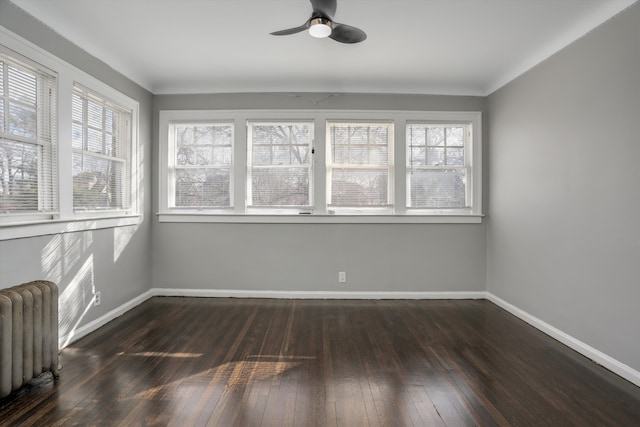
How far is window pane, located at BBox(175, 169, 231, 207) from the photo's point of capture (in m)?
4.13

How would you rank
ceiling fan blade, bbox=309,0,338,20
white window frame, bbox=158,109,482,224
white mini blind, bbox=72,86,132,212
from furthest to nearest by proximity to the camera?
1. white window frame, bbox=158,109,482,224
2. white mini blind, bbox=72,86,132,212
3. ceiling fan blade, bbox=309,0,338,20

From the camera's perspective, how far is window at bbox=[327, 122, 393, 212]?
4129 millimetres

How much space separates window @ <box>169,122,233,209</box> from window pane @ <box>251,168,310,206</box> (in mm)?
381

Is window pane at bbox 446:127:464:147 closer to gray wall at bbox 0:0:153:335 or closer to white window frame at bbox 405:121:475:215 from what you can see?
white window frame at bbox 405:121:475:215

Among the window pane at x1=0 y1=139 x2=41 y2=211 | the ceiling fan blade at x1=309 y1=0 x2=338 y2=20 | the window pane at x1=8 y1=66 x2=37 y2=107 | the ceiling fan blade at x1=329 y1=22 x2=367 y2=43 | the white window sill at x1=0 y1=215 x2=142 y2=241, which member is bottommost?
the white window sill at x1=0 y1=215 x2=142 y2=241

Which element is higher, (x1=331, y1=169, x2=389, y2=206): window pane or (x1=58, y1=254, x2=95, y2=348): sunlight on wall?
(x1=331, y1=169, x2=389, y2=206): window pane

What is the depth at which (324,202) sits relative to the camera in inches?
161

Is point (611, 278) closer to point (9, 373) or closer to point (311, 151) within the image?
point (311, 151)

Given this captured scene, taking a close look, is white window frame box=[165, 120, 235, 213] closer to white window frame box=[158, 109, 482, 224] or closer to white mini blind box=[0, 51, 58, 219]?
white window frame box=[158, 109, 482, 224]

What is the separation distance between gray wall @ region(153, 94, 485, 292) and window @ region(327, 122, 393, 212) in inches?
Result: 12.1

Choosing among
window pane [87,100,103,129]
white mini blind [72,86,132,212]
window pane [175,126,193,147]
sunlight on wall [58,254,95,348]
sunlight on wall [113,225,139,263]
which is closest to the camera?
sunlight on wall [58,254,95,348]

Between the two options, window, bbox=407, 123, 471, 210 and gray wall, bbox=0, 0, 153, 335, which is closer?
gray wall, bbox=0, 0, 153, 335

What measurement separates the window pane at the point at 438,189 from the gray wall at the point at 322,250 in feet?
1.01

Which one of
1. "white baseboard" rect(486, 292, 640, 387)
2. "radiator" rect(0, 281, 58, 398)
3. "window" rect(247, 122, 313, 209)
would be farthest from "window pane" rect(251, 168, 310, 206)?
"white baseboard" rect(486, 292, 640, 387)
